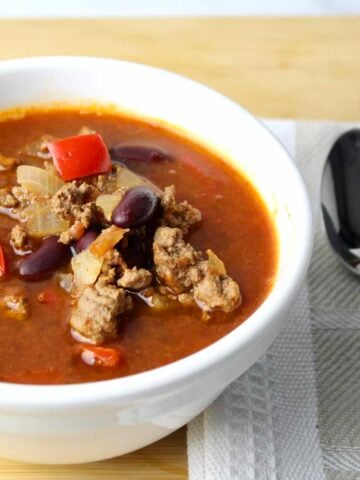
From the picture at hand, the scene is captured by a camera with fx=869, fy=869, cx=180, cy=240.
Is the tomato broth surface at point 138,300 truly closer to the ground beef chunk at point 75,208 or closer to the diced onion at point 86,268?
the diced onion at point 86,268

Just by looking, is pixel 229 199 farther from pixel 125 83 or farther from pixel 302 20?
pixel 302 20

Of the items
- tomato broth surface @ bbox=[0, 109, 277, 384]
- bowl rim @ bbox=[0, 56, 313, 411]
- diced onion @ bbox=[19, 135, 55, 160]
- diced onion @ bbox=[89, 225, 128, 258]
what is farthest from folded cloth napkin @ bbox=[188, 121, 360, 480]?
diced onion @ bbox=[19, 135, 55, 160]

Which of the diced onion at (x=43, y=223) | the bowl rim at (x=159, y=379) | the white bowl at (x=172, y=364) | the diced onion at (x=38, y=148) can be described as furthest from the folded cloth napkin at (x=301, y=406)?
the diced onion at (x=38, y=148)

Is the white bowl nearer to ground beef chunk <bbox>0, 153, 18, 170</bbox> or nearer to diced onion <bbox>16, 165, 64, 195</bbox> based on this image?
ground beef chunk <bbox>0, 153, 18, 170</bbox>

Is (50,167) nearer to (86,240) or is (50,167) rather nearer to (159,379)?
(86,240)

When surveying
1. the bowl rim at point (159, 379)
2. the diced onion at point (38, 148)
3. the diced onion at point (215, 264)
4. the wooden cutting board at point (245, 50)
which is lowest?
the wooden cutting board at point (245, 50)

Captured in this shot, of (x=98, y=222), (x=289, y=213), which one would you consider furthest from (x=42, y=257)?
(x=289, y=213)
